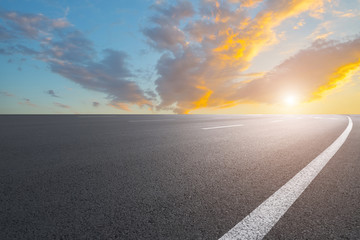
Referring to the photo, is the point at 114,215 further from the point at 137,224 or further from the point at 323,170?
the point at 323,170

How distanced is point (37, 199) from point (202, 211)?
4.49 feet

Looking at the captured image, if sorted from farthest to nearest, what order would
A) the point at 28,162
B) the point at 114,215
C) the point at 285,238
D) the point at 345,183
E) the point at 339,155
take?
the point at 339,155
the point at 28,162
the point at 345,183
the point at 114,215
the point at 285,238

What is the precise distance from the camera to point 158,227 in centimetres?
131

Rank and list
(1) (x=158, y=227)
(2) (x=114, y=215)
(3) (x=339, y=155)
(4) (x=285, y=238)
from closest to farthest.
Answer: (4) (x=285, y=238), (1) (x=158, y=227), (2) (x=114, y=215), (3) (x=339, y=155)

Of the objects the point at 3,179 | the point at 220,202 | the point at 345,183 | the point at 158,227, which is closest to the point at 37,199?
the point at 3,179

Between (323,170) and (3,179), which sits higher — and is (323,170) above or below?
below

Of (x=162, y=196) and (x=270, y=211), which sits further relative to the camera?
(x=162, y=196)

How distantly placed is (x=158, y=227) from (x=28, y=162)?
259 cm

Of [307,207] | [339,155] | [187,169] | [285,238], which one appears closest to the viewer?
[285,238]

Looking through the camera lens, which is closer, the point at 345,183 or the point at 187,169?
the point at 345,183

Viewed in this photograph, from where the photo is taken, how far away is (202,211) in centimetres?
152

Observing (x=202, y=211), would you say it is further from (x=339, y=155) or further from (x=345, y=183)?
(x=339, y=155)

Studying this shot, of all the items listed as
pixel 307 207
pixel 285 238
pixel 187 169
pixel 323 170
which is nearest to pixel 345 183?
pixel 323 170

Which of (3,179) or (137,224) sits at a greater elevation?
(3,179)
